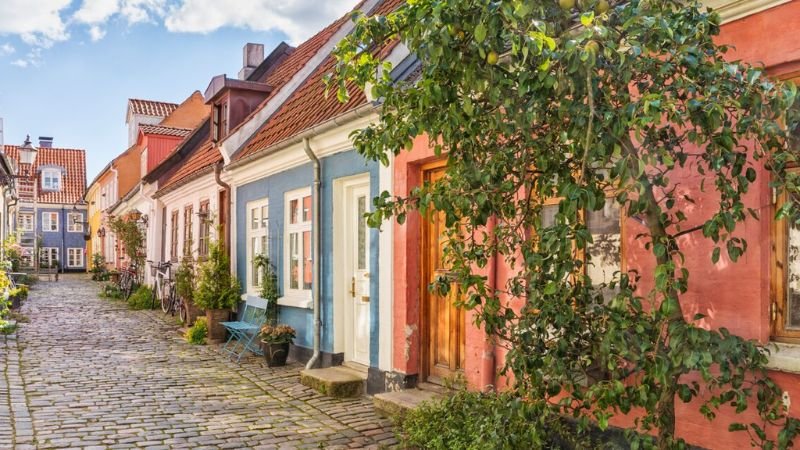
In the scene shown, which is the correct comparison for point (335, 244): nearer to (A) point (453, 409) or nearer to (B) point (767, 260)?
(A) point (453, 409)

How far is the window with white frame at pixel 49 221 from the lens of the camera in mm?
47406

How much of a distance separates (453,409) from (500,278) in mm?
1211

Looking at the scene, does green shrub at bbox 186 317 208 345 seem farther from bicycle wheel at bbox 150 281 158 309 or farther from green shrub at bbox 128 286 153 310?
green shrub at bbox 128 286 153 310

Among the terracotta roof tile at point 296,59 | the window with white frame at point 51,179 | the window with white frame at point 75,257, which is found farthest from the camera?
the window with white frame at point 75,257

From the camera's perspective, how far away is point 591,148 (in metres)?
3.35

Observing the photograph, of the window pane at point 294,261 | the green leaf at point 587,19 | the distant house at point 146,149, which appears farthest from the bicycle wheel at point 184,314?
the green leaf at point 587,19

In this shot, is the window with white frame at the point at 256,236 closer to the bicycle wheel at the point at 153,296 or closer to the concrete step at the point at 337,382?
→ the concrete step at the point at 337,382

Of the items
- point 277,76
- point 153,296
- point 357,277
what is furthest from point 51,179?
point 357,277

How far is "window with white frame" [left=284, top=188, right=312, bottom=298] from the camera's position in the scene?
10.0m

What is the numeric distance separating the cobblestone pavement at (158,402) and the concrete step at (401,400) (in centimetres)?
15

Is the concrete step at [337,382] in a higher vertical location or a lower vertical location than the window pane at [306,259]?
lower

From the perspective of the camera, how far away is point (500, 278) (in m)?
6.03

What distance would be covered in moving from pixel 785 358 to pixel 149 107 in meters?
30.2

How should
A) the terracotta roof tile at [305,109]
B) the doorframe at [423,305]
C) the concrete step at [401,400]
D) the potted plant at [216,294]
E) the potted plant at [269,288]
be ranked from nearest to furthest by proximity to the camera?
the concrete step at [401,400]
the doorframe at [423,305]
the terracotta roof tile at [305,109]
the potted plant at [269,288]
the potted plant at [216,294]
